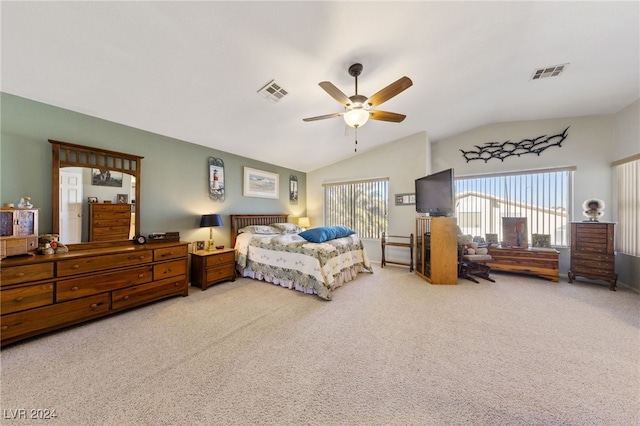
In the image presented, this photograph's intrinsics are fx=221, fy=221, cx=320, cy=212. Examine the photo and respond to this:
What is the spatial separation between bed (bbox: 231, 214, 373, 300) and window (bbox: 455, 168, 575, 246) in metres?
2.63

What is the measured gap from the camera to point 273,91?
2738mm

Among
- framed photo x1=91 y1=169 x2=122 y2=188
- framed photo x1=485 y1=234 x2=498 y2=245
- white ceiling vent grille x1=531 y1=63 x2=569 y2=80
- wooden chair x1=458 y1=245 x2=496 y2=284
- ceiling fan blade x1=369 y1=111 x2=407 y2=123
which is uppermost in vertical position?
white ceiling vent grille x1=531 y1=63 x2=569 y2=80

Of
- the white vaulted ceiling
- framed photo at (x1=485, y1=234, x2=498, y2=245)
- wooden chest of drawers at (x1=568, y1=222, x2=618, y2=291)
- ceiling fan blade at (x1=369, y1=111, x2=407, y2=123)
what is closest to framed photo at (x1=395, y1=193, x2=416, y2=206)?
framed photo at (x1=485, y1=234, x2=498, y2=245)

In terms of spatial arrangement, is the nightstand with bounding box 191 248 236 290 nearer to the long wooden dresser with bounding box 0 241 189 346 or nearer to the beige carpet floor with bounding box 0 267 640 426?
the long wooden dresser with bounding box 0 241 189 346

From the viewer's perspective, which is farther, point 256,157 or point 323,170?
point 323,170

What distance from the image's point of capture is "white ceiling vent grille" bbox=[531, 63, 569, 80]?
2.74 m

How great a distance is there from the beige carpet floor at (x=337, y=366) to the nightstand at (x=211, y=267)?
567 millimetres

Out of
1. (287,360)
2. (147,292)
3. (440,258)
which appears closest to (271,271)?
(147,292)

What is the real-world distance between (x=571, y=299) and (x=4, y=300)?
20.2ft

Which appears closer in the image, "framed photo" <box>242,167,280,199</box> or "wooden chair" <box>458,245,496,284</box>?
"wooden chair" <box>458,245,496,284</box>

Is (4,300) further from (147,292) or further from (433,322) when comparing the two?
(433,322)

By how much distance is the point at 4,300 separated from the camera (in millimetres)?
1828

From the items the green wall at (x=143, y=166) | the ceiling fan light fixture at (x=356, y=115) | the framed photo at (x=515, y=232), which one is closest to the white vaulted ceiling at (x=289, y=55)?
the green wall at (x=143, y=166)

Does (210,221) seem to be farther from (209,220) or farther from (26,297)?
(26,297)
